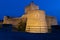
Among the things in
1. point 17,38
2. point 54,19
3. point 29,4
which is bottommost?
point 17,38

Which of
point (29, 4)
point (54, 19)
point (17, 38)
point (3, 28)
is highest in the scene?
point (29, 4)

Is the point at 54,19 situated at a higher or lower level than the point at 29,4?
lower

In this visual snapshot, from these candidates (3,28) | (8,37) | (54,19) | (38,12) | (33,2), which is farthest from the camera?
(33,2)

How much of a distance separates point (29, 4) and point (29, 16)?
105cm

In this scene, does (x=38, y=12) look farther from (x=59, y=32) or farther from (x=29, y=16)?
(x=59, y=32)

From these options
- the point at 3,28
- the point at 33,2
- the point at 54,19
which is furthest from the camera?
the point at 33,2

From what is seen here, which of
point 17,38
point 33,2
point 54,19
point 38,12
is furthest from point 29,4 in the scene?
point 17,38

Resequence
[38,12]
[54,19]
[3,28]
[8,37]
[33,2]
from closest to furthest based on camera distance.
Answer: [3,28], [8,37], [38,12], [54,19], [33,2]

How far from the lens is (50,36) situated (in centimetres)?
192

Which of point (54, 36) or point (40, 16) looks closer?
point (54, 36)

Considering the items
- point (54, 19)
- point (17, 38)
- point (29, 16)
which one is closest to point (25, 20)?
point (29, 16)

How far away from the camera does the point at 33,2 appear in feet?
14.7

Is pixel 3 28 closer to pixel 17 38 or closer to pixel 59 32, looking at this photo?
pixel 17 38

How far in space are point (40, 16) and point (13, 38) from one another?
65.5 inches
